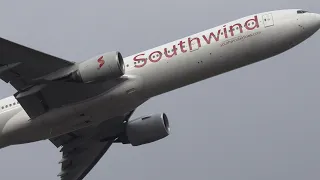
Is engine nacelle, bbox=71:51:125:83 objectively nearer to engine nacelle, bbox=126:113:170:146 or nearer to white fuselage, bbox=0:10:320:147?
white fuselage, bbox=0:10:320:147

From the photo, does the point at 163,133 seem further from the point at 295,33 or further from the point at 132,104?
the point at 295,33

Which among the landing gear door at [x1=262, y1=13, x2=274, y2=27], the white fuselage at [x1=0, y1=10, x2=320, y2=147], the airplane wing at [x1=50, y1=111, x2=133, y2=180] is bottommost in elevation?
the airplane wing at [x1=50, y1=111, x2=133, y2=180]

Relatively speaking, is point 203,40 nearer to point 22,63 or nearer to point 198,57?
point 198,57

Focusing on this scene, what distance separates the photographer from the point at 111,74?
3753 cm

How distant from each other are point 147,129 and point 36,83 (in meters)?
8.63

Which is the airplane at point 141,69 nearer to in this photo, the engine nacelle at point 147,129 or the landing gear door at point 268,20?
the landing gear door at point 268,20

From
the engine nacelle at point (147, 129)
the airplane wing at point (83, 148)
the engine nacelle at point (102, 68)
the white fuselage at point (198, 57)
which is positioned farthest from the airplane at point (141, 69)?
the airplane wing at point (83, 148)

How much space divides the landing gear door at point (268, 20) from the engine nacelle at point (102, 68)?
8271 millimetres

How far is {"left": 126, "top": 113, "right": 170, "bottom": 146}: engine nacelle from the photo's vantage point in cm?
4503

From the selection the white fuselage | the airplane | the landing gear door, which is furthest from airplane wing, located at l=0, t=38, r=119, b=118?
the landing gear door

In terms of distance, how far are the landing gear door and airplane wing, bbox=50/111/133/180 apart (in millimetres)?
12092

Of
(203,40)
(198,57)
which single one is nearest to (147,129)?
(198,57)

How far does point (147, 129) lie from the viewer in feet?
148

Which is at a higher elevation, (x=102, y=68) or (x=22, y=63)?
(x=22, y=63)
